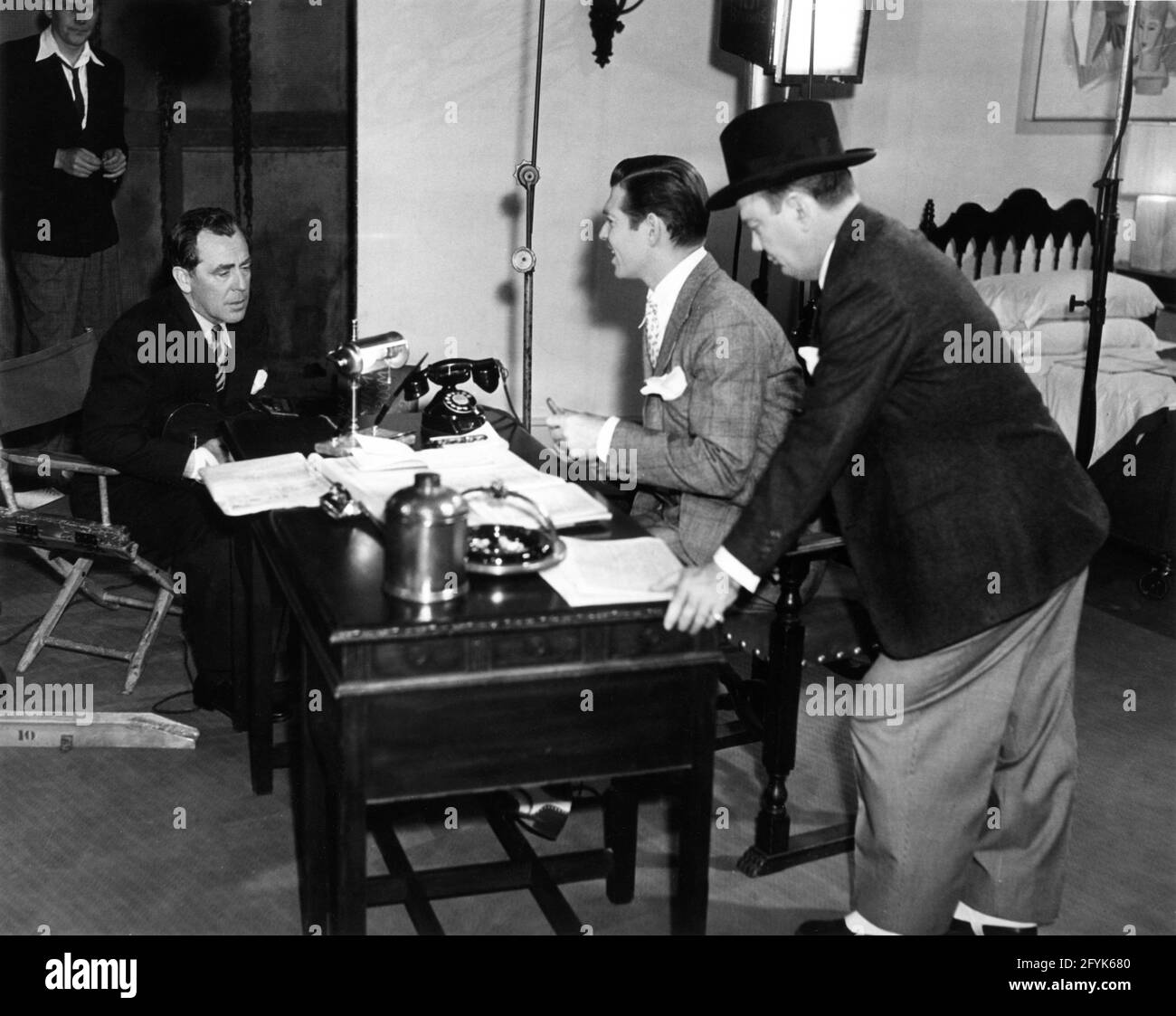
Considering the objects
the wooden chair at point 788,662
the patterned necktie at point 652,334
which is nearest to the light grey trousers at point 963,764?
the wooden chair at point 788,662

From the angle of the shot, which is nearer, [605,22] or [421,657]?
[421,657]

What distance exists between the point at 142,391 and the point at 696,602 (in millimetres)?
2263

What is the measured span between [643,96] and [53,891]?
4.53 metres

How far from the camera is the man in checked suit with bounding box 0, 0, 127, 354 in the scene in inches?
207

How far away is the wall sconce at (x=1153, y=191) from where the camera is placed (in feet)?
21.5

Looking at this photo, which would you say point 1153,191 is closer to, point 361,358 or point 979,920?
point 979,920

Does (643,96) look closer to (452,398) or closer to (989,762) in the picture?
(452,398)

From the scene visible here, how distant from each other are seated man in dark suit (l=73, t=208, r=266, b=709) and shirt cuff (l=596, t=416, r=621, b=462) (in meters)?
1.24

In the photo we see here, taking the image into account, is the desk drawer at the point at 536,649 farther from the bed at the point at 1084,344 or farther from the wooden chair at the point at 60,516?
the bed at the point at 1084,344

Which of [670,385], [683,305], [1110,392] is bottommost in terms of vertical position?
[1110,392]

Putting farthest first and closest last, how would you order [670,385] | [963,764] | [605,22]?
1. [605,22]
2. [670,385]
3. [963,764]

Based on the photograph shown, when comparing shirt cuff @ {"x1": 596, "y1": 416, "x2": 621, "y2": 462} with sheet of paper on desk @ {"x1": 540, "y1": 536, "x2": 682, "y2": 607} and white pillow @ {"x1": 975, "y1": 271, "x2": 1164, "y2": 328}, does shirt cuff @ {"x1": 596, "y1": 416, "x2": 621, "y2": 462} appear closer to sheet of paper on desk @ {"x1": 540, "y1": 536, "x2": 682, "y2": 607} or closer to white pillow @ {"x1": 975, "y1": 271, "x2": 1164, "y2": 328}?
sheet of paper on desk @ {"x1": 540, "y1": 536, "x2": 682, "y2": 607}

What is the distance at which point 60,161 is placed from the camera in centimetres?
524

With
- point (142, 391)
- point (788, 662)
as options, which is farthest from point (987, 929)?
point (142, 391)
